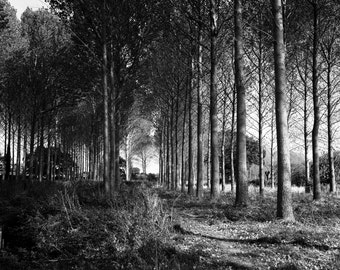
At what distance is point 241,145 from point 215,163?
2919 millimetres

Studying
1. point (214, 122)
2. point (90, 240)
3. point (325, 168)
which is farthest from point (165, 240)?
point (325, 168)

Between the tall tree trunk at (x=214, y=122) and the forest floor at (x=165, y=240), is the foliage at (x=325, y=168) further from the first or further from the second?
the forest floor at (x=165, y=240)

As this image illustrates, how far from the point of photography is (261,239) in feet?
19.8

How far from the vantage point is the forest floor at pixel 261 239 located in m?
4.82

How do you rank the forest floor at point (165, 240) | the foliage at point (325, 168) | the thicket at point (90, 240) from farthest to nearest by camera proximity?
the foliage at point (325, 168), the thicket at point (90, 240), the forest floor at point (165, 240)

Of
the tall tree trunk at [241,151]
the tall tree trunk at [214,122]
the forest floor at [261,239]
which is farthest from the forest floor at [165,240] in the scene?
the tall tree trunk at [214,122]

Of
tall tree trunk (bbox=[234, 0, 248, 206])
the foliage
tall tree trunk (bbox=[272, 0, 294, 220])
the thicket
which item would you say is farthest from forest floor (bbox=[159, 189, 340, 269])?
the foliage

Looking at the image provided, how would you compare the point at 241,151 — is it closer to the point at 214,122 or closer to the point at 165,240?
the point at 214,122

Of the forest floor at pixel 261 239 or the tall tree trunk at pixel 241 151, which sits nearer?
the forest floor at pixel 261 239

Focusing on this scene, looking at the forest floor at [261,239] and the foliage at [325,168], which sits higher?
the foliage at [325,168]

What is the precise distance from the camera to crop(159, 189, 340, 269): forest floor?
15.8 feet

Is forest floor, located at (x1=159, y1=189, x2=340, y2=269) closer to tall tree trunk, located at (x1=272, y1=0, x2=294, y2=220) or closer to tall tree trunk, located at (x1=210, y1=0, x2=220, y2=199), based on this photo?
tall tree trunk, located at (x1=272, y1=0, x2=294, y2=220)

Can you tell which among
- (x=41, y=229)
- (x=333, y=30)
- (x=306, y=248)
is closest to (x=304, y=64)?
(x=333, y=30)

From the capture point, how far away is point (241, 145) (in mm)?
9844
